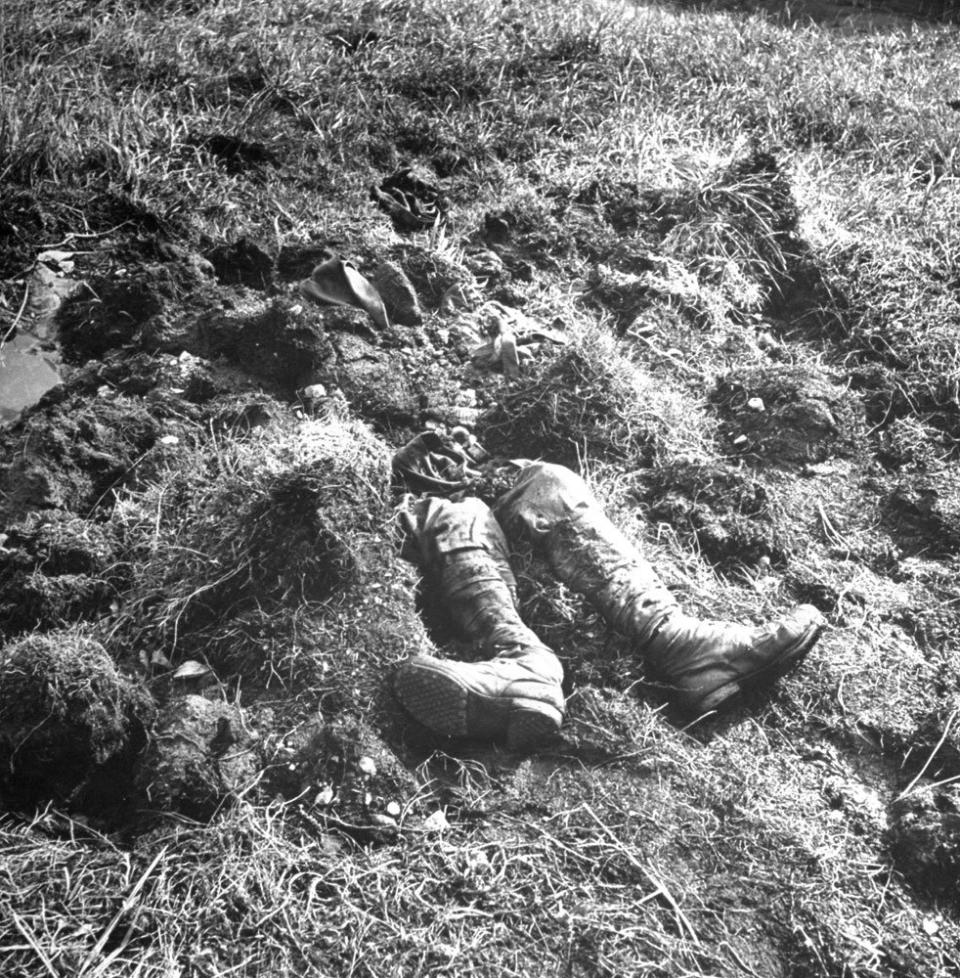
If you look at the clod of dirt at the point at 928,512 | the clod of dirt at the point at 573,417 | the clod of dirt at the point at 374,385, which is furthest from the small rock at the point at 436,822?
the clod of dirt at the point at 928,512

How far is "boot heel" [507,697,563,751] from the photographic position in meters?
2.92

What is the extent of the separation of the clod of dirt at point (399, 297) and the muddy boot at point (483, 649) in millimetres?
1054

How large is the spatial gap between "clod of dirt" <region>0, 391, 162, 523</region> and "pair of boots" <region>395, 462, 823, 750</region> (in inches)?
37.9

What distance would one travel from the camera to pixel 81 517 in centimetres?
356

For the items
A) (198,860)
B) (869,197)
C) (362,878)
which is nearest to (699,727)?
(362,878)

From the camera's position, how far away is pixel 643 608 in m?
3.24

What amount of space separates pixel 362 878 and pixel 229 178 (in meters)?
3.23

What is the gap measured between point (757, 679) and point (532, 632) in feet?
2.05

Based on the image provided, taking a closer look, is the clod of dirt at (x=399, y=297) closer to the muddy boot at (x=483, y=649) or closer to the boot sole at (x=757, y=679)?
the muddy boot at (x=483, y=649)

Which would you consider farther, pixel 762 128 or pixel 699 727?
pixel 762 128

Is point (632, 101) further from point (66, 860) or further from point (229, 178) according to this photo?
point (66, 860)

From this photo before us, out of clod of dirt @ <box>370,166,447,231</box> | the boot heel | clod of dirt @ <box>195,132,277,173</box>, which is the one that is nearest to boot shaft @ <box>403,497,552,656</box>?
the boot heel

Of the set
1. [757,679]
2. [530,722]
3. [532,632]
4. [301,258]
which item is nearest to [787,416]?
[757,679]

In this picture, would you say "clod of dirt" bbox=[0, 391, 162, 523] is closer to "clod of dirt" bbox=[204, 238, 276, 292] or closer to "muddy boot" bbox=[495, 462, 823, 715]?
"clod of dirt" bbox=[204, 238, 276, 292]
